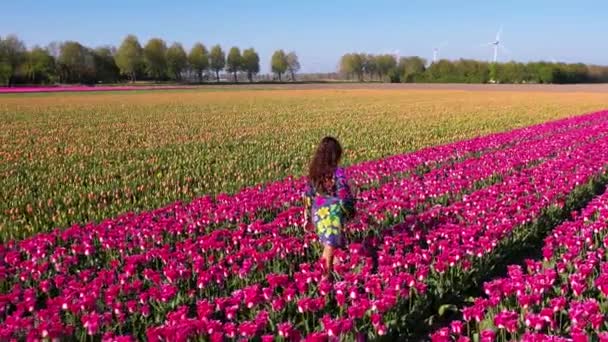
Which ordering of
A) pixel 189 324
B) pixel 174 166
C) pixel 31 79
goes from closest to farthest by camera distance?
pixel 189 324, pixel 174 166, pixel 31 79

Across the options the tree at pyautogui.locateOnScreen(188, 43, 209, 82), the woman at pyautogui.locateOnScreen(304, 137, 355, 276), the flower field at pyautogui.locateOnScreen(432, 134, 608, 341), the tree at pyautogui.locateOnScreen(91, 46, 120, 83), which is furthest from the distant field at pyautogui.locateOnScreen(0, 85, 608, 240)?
the tree at pyautogui.locateOnScreen(188, 43, 209, 82)

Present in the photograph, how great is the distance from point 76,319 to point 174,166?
1118 centimetres

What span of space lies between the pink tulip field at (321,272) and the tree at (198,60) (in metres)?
142

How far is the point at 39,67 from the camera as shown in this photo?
349 ft

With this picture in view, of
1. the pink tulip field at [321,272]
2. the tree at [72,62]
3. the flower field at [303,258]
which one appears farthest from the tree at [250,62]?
the pink tulip field at [321,272]

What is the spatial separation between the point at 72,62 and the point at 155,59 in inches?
870

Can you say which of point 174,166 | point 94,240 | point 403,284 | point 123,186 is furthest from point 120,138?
point 403,284

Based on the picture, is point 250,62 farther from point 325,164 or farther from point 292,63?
point 325,164

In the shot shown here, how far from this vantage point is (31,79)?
107m

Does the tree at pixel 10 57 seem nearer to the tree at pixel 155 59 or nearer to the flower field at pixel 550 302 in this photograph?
the tree at pixel 155 59

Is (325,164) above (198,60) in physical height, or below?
below

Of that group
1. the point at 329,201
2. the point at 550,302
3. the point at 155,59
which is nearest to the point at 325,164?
the point at 329,201

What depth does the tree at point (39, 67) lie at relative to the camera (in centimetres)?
10644

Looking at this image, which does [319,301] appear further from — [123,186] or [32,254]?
[123,186]
